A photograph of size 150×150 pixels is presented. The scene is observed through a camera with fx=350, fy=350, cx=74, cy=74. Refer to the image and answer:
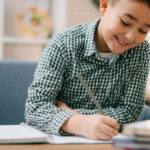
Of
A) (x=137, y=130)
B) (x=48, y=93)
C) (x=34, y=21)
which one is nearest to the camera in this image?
(x=137, y=130)

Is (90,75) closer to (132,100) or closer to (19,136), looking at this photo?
(132,100)

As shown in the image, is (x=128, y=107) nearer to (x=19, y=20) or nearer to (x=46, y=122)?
(x=46, y=122)

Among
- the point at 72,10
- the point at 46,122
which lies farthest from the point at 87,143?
the point at 72,10

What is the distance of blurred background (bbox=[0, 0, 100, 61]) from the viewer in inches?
126

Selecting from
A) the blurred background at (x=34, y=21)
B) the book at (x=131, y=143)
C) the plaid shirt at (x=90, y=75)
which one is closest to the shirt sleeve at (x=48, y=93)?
the plaid shirt at (x=90, y=75)

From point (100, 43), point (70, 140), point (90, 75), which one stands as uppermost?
point (100, 43)

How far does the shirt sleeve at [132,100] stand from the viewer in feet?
3.89

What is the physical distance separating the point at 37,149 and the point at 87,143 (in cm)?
14

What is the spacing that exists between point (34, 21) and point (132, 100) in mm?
2206

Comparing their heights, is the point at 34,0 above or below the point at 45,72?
above

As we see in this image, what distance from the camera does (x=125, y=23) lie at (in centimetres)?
103

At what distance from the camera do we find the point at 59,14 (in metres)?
3.28

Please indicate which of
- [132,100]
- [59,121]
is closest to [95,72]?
[132,100]

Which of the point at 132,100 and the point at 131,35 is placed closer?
the point at 131,35
